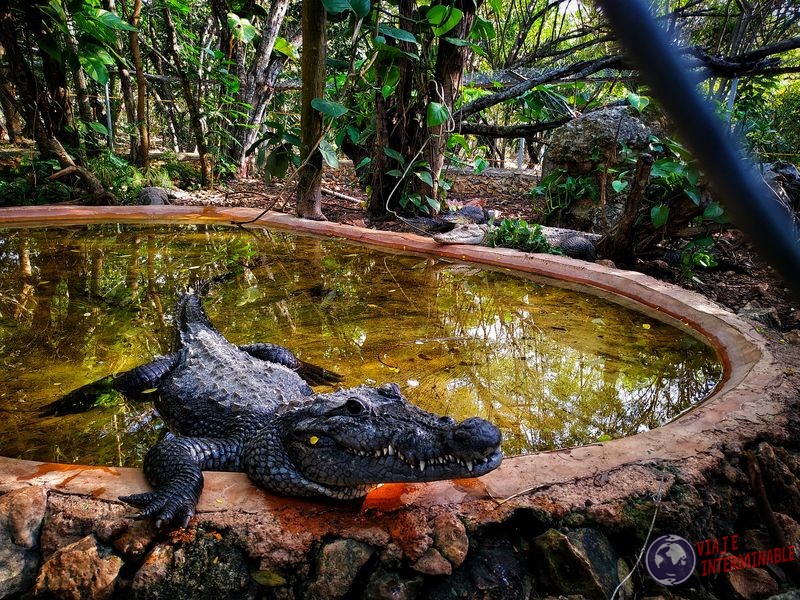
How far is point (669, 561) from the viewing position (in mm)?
1703

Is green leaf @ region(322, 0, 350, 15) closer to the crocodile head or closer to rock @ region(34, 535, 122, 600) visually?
the crocodile head

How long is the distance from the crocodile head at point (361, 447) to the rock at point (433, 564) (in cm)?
22

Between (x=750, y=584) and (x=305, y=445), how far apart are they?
149cm

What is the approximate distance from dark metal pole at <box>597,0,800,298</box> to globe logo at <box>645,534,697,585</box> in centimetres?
163

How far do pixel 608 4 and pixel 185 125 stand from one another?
646 inches

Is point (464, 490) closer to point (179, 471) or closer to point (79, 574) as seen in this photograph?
point (179, 471)

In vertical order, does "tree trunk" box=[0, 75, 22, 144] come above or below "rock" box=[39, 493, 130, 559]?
above

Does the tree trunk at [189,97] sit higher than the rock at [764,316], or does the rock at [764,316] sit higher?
the tree trunk at [189,97]

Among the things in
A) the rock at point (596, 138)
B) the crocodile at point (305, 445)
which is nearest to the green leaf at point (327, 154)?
the rock at point (596, 138)

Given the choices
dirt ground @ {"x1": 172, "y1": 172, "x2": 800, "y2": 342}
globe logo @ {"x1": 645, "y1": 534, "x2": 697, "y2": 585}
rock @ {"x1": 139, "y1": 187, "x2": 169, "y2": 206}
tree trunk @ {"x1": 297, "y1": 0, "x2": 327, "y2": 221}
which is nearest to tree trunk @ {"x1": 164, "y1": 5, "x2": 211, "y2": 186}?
dirt ground @ {"x1": 172, "y1": 172, "x2": 800, "y2": 342}

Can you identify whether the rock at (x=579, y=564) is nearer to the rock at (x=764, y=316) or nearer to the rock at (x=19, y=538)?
the rock at (x=19, y=538)

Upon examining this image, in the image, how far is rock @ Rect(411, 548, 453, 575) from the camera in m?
1.58

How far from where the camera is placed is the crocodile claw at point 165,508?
1.60 m

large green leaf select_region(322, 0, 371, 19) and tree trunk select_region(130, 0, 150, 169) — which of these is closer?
large green leaf select_region(322, 0, 371, 19)
